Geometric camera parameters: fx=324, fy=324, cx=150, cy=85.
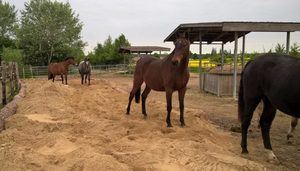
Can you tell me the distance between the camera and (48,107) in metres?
8.53

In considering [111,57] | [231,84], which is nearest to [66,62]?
[231,84]

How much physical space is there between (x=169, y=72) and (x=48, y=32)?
3700 centimetres

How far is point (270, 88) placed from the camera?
5.11m

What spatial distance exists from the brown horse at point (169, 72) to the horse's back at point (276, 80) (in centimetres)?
163

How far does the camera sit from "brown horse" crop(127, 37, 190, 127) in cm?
678

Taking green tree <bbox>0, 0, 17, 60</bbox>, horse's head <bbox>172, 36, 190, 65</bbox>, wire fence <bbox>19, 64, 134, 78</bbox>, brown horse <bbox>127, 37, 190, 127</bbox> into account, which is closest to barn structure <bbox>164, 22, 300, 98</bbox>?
brown horse <bbox>127, 37, 190, 127</bbox>

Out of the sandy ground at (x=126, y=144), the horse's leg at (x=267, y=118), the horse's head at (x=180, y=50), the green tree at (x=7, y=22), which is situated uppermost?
the green tree at (x=7, y=22)

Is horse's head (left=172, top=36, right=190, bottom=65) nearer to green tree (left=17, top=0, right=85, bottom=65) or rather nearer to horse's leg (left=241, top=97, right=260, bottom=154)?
horse's leg (left=241, top=97, right=260, bottom=154)

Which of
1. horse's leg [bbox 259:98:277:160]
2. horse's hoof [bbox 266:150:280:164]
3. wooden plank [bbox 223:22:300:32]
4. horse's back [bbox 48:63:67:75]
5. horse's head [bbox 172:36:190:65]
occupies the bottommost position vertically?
horse's hoof [bbox 266:150:280:164]

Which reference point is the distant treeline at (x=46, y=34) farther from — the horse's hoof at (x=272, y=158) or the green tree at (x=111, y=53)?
the horse's hoof at (x=272, y=158)

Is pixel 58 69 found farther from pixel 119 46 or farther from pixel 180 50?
pixel 119 46

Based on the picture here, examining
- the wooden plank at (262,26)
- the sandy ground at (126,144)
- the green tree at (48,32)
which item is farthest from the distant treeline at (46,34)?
the sandy ground at (126,144)

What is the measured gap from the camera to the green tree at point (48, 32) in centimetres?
4047

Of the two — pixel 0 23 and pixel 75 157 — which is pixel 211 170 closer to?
pixel 75 157
